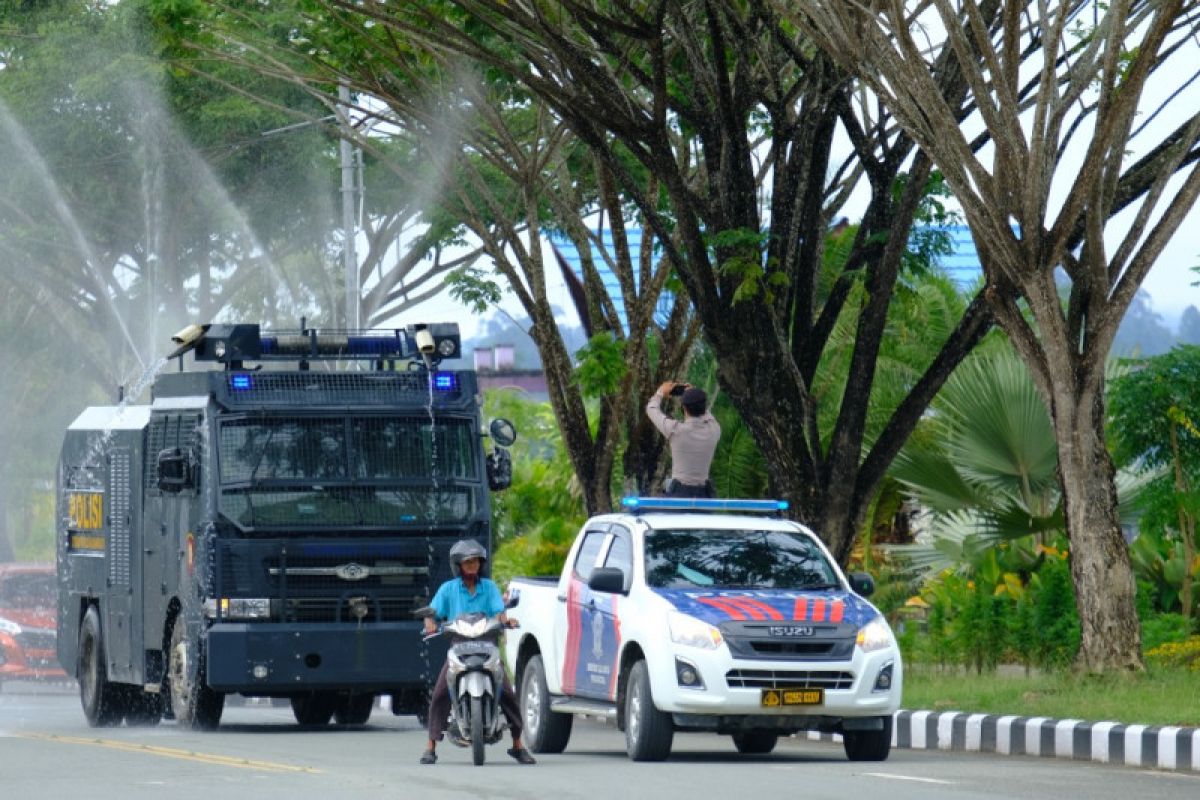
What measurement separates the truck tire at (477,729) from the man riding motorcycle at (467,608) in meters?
0.26

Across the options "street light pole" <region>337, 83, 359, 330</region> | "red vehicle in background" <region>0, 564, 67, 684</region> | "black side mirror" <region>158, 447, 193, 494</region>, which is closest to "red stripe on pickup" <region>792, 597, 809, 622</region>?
"black side mirror" <region>158, 447, 193, 494</region>

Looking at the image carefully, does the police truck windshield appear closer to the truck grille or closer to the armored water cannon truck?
the armored water cannon truck

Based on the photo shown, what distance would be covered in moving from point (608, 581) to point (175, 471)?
4544mm

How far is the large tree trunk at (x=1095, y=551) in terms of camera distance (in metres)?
18.2

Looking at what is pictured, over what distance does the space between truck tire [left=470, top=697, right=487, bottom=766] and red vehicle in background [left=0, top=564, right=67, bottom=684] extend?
14288mm

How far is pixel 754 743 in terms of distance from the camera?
17.1m

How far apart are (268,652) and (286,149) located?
→ 20574 mm

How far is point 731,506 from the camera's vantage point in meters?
16.2

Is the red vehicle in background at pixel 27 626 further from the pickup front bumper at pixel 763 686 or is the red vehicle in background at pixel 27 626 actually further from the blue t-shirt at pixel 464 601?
the pickup front bumper at pixel 763 686

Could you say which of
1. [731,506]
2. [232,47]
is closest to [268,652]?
[731,506]

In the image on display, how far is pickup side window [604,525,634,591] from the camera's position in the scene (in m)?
15.9

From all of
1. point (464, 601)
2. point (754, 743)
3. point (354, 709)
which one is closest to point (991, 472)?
point (354, 709)

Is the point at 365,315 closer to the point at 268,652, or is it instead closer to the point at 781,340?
the point at 781,340

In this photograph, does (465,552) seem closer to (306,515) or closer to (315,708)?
(306,515)
